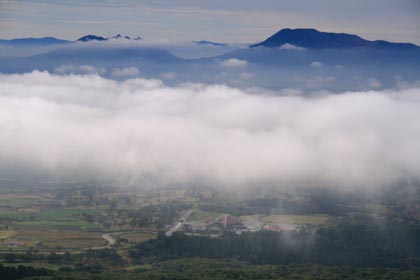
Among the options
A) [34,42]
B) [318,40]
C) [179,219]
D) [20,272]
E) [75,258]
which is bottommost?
[75,258]

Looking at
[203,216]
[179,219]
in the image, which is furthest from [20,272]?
[203,216]

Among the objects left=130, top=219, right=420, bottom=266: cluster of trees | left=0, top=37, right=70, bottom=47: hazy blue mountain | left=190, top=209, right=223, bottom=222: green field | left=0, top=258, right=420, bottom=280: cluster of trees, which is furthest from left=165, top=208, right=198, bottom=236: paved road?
left=0, top=37, right=70, bottom=47: hazy blue mountain

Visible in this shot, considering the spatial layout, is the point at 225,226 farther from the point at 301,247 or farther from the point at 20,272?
the point at 20,272

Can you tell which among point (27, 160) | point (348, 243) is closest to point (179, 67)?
point (27, 160)

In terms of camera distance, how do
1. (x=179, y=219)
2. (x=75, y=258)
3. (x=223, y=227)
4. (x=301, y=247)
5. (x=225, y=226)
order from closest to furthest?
(x=75, y=258)
(x=301, y=247)
(x=223, y=227)
(x=225, y=226)
(x=179, y=219)

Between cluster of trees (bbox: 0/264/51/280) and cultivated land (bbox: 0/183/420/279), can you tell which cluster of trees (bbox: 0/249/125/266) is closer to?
cultivated land (bbox: 0/183/420/279)

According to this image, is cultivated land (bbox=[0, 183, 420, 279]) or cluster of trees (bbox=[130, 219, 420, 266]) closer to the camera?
cultivated land (bbox=[0, 183, 420, 279])

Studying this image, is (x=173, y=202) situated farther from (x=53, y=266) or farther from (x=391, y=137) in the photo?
(x=391, y=137)

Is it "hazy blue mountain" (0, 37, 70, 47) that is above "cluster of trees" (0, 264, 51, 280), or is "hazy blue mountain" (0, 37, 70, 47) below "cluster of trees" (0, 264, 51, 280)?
above
